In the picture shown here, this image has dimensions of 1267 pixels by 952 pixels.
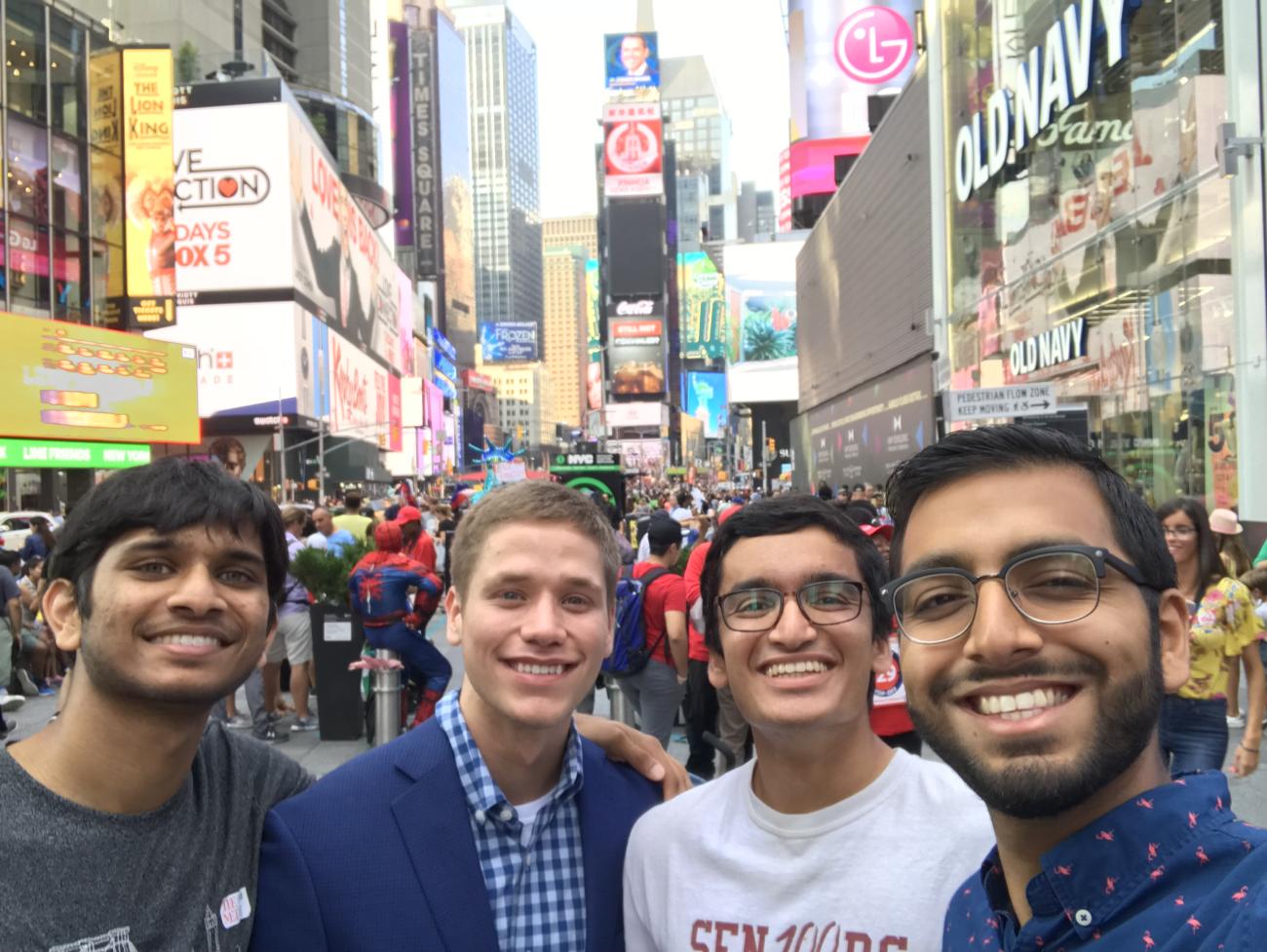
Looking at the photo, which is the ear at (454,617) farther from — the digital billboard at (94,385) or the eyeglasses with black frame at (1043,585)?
the digital billboard at (94,385)

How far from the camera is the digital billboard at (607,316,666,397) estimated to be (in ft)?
445

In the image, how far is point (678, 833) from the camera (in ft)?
7.06

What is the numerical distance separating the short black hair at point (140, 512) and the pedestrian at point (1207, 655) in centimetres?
427

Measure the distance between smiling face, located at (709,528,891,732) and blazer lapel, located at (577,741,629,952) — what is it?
1.37 feet

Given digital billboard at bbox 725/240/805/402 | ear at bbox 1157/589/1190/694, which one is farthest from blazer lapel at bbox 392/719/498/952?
digital billboard at bbox 725/240/805/402

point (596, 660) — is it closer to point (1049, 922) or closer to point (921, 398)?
point (1049, 922)

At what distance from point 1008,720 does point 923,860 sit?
2.03ft

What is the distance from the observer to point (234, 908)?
1.98 m

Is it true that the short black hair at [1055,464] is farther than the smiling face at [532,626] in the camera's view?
No

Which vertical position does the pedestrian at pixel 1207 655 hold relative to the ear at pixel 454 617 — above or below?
below

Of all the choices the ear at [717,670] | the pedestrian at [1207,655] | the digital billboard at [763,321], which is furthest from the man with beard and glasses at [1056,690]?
the digital billboard at [763,321]

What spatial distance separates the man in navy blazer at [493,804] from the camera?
2.06 m

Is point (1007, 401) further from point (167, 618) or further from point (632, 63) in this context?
point (632, 63)

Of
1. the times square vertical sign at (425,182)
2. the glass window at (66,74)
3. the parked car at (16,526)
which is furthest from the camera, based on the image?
the times square vertical sign at (425,182)
